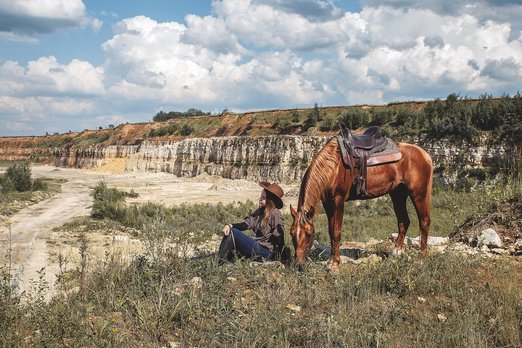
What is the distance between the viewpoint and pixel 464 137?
28062mm

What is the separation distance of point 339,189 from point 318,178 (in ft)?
1.53

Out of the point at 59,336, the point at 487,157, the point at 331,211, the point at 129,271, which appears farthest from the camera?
the point at 487,157

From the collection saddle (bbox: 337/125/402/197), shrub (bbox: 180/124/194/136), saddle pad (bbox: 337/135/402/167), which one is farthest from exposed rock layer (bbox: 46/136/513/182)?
saddle (bbox: 337/125/402/197)

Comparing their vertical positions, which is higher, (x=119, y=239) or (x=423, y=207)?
(x=423, y=207)

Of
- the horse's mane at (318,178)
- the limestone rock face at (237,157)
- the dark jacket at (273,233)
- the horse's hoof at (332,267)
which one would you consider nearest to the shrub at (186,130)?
the limestone rock face at (237,157)

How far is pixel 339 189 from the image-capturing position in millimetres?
7133

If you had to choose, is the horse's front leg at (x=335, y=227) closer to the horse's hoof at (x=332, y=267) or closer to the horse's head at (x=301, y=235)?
the horse's hoof at (x=332, y=267)

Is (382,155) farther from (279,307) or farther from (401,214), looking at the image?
(279,307)

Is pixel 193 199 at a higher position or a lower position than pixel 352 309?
lower

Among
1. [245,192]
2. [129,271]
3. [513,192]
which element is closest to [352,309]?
[129,271]

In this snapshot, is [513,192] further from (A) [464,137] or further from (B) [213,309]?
(A) [464,137]

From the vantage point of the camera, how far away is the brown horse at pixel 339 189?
6379 millimetres

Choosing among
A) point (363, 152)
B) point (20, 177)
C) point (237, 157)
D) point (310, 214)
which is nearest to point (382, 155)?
point (363, 152)

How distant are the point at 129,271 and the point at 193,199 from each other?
2627cm
